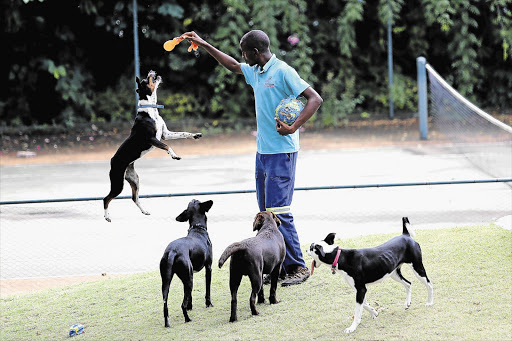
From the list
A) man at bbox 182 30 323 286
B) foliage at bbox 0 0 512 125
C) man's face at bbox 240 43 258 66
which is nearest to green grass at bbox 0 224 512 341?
man at bbox 182 30 323 286

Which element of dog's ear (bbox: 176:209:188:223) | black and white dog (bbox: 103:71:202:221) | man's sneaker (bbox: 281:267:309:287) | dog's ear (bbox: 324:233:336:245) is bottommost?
man's sneaker (bbox: 281:267:309:287)

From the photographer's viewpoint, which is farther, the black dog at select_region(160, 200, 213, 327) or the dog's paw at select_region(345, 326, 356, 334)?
the black dog at select_region(160, 200, 213, 327)

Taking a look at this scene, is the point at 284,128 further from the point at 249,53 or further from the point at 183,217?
the point at 183,217

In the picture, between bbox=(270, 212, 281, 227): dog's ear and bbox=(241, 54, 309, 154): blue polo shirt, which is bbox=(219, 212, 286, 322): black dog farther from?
bbox=(241, 54, 309, 154): blue polo shirt

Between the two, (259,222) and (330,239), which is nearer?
(330,239)

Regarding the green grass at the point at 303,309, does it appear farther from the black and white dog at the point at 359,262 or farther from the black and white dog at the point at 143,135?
the black and white dog at the point at 143,135

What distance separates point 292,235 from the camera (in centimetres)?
773

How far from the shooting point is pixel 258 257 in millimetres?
6523

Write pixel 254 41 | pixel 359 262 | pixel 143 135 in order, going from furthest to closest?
pixel 254 41 < pixel 359 262 < pixel 143 135

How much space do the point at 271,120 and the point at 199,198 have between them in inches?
242

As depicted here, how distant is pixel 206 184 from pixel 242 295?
7780 mm

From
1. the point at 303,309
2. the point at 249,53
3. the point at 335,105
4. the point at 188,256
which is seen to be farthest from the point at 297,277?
the point at 335,105

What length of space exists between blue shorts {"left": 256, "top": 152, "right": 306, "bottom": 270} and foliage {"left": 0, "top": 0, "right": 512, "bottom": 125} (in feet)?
53.5

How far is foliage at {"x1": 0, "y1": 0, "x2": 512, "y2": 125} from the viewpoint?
24109 millimetres
